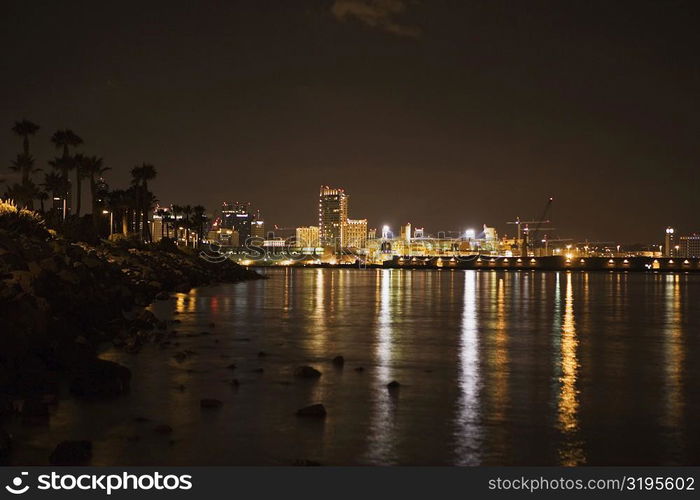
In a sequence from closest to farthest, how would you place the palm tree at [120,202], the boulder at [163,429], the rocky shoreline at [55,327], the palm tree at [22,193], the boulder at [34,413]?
the boulder at [163,429]
the boulder at [34,413]
the rocky shoreline at [55,327]
the palm tree at [22,193]
the palm tree at [120,202]

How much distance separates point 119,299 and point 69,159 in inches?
1524

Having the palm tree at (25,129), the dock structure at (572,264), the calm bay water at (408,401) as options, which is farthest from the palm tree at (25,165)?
the dock structure at (572,264)

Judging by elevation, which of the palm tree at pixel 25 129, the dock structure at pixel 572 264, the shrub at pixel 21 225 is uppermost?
the palm tree at pixel 25 129

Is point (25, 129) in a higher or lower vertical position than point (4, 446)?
higher

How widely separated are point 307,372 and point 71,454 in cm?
600

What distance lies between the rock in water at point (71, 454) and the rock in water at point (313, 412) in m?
3.09

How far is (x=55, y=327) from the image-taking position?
14.2 metres

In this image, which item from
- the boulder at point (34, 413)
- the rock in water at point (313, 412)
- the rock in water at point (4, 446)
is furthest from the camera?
the rock in water at point (313, 412)

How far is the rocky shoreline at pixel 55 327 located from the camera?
36.9 ft

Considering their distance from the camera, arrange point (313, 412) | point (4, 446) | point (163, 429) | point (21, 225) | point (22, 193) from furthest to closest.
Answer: point (22, 193) → point (21, 225) → point (313, 412) → point (163, 429) → point (4, 446)

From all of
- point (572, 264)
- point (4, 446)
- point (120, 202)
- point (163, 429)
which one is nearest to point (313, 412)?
point (163, 429)

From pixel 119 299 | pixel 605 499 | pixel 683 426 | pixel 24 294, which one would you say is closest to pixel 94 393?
pixel 24 294

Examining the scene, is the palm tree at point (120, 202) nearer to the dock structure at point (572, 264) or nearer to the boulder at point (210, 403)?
the boulder at point (210, 403)

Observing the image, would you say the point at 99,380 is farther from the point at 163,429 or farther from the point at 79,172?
the point at 79,172
